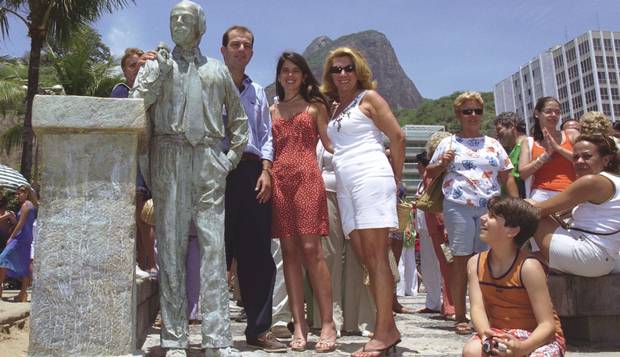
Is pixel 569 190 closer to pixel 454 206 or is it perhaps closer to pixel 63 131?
pixel 454 206

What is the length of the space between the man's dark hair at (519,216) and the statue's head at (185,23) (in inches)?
76.2

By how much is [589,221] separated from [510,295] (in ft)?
4.24

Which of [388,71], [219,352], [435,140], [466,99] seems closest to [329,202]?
[466,99]

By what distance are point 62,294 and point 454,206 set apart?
3.26 meters

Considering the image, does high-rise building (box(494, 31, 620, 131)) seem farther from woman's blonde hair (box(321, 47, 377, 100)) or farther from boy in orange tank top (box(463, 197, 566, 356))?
boy in orange tank top (box(463, 197, 566, 356))

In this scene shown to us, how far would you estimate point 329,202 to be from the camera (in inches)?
202

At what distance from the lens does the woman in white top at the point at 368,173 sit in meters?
3.77

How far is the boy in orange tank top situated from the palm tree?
45.9 ft

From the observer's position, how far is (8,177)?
13875 mm

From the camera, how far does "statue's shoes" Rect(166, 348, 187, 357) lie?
3.03 m

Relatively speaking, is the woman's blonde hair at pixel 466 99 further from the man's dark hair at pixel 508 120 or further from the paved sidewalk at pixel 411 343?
the paved sidewalk at pixel 411 343

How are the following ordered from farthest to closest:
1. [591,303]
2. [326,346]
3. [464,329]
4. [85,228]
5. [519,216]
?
[464,329] < [591,303] < [326,346] < [519,216] < [85,228]

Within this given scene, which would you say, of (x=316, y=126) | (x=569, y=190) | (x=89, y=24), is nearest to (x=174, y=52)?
(x=316, y=126)

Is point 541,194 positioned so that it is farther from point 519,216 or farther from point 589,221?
point 519,216
